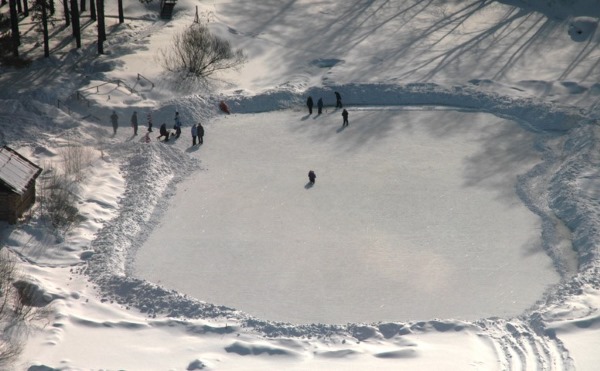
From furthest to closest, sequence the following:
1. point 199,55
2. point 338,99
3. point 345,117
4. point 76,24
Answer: point 76,24 → point 199,55 → point 338,99 → point 345,117

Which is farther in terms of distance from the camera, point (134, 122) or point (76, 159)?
point (134, 122)

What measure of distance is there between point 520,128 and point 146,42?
1619 cm

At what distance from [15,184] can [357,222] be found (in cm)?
1059

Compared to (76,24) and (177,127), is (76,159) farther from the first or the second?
(76,24)

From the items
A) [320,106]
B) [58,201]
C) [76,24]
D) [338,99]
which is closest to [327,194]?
[320,106]

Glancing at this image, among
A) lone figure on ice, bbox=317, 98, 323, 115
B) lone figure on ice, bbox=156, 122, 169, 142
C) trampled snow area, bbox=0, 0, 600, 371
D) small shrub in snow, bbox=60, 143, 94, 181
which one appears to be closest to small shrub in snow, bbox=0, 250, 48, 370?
trampled snow area, bbox=0, 0, 600, 371

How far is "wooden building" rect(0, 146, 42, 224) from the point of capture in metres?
31.3

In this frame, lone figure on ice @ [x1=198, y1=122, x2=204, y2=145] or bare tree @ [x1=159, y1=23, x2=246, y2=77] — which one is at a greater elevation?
bare tree @ [x1=159, y1=23, x2=246, y2=77]

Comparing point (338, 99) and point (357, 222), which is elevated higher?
point (338, 99)

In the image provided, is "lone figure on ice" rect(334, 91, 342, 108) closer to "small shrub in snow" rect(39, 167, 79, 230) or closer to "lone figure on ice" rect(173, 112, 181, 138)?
"lone figure on ice" rect(173, 112, 181, 138)

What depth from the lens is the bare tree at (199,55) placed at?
43.2 metres

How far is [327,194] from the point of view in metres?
35.9

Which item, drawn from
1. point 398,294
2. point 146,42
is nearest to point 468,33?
point 146,42

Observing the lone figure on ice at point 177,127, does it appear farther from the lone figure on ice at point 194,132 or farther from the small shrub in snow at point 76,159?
the small shrub in snow at point 76,159
